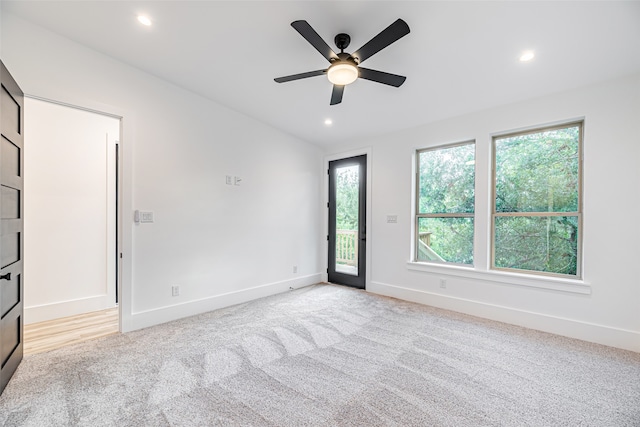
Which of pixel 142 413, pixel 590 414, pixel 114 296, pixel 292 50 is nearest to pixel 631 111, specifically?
pixel 590 414

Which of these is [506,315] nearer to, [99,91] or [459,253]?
[459,253]

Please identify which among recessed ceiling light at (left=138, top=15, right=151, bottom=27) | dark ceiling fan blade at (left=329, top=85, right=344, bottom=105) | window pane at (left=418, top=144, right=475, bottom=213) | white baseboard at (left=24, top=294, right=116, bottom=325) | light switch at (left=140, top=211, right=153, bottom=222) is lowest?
white baseboard at (left=24, top=294, right=116, bottom=325)

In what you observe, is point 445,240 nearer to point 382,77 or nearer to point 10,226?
point 382,77

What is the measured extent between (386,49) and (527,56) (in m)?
1.27

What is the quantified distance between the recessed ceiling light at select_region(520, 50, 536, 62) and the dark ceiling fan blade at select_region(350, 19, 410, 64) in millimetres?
1392

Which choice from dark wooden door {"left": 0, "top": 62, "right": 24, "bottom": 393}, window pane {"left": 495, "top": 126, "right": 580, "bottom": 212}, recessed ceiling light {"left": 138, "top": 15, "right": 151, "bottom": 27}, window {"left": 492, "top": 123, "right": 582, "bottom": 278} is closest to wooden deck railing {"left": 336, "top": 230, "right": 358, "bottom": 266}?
window {"left": 492, "top": 123, "right": 582, "bottom": 278}

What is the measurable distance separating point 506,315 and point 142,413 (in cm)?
368

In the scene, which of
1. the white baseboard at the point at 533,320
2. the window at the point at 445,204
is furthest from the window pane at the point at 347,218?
the window at the point at 445,204

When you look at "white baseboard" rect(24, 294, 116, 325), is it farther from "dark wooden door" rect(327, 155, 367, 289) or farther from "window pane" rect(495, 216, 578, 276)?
"window pane" rect(495, 216, 578, 276)

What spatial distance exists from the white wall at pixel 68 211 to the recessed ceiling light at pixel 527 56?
4.47m

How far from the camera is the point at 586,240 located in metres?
2.86

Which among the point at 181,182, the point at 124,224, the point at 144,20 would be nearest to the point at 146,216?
the point at 124,224

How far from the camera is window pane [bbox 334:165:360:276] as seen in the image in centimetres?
487

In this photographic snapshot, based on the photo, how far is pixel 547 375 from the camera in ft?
7.26
